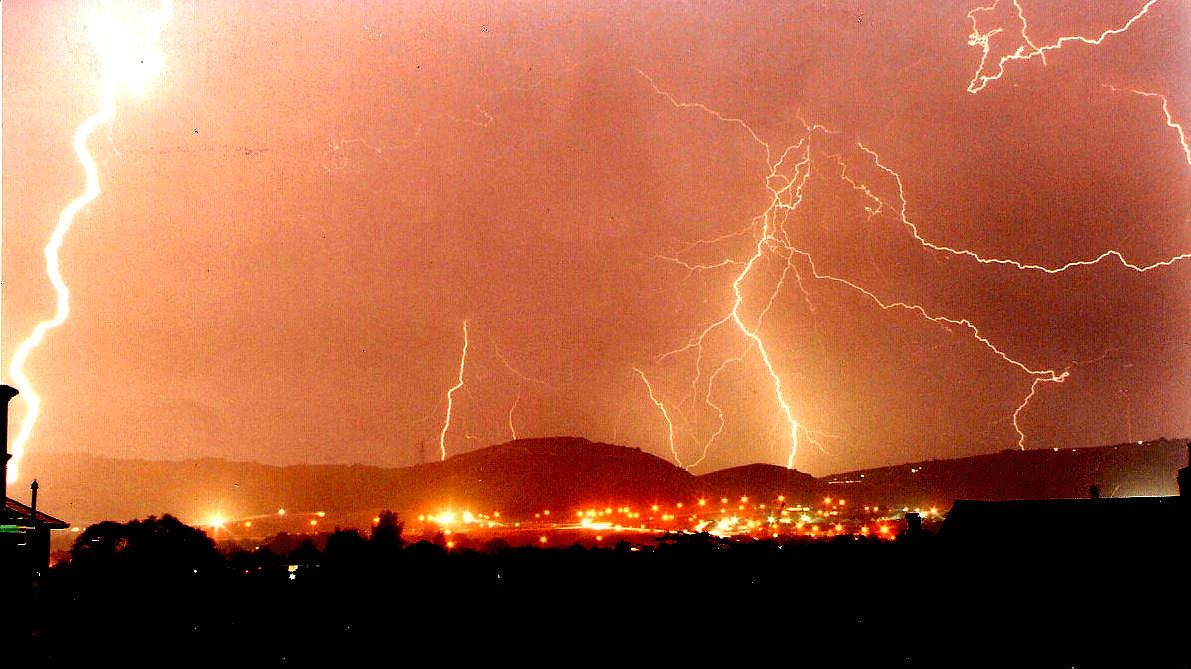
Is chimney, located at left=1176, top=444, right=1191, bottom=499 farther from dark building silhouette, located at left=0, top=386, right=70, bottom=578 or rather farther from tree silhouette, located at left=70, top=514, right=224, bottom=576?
tree silhouette, located at left=70, top=514, right=224, bottom=576

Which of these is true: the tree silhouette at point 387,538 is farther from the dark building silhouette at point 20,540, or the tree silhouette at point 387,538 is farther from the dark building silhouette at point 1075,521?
the dark building silhouette at point 20,540

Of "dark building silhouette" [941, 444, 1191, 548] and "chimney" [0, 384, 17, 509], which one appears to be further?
"dark building silhouette" [941, 444, 1191, 548]

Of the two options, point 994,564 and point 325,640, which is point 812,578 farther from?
point 325,640

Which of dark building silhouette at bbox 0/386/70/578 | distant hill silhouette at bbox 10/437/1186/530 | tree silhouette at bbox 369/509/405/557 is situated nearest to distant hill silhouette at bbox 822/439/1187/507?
distant hill silhouette at bbox 10/437/1186/530

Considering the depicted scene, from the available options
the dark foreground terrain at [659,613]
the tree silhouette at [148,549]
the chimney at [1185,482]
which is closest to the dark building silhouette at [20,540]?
the dark foreground terrain at [659,613]

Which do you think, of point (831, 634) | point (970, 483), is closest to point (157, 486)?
Result: point (970, 483)

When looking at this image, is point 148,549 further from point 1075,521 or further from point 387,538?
point 1075,521
